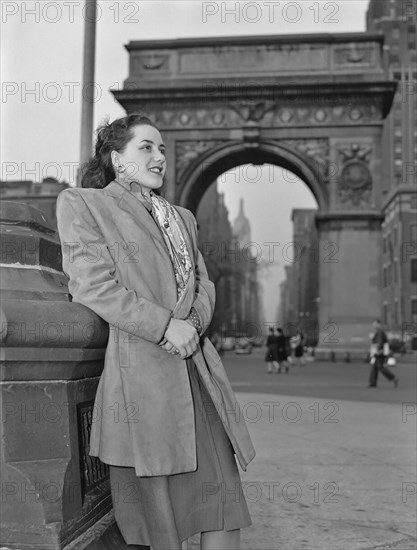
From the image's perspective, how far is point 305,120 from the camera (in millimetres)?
25922

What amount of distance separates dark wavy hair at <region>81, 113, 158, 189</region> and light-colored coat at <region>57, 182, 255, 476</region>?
24 centimetres

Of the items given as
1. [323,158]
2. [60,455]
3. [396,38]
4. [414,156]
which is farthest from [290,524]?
[396,38]

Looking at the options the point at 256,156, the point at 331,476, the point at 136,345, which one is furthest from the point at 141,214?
the point at 256,156

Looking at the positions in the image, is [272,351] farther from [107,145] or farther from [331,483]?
[107,145]

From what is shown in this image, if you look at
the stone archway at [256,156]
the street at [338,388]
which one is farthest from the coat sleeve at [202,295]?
the stone archway at [256,156]

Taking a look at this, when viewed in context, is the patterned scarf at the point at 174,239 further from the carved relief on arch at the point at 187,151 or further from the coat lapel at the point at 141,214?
the carved relief on arch at the point at 187,151

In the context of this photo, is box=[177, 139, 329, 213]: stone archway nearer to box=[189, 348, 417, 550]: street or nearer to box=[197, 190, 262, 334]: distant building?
box=[197, 190, 262, 334]: distant building

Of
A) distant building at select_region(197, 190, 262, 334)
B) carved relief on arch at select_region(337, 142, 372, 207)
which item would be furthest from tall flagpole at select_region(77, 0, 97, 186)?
carved relief on arch at select_region(337, 142, 372, 207)

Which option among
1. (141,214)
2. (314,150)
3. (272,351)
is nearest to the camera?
(141,214)

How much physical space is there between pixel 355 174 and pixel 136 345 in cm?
2416

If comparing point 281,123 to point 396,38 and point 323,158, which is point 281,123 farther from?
point 396,38

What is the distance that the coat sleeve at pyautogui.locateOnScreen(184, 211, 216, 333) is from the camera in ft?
7.86

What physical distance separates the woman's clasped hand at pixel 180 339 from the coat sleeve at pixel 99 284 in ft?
0.10

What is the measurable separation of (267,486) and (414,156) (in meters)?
94.9
